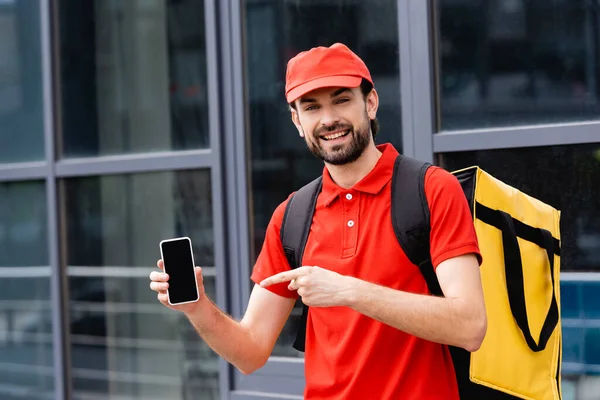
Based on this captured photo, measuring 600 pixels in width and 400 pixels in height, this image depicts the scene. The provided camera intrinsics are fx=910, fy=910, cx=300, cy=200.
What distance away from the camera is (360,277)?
2311mm

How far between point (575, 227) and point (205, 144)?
76.4 inches

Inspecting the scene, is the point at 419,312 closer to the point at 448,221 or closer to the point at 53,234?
the point at 448,221

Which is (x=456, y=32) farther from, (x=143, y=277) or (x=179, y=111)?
(x=143, y=277)

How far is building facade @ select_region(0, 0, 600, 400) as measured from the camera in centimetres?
374

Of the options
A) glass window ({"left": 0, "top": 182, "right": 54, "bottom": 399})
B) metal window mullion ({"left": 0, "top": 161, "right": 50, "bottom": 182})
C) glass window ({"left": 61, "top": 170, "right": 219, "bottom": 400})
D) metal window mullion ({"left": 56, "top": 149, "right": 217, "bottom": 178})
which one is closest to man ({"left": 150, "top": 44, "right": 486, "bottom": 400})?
metal window mullion ({"left": 56, "top": 149, "right": 217, "bottom": 178})

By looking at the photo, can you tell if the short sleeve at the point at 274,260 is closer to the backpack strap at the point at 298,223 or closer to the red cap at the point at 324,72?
the backpack strap at the point at 298,223

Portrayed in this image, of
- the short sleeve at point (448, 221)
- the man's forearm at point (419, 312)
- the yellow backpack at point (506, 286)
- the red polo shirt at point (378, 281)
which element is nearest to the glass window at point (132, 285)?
Result: the yellow backpack at point (506, 286)

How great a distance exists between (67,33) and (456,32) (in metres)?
2.42

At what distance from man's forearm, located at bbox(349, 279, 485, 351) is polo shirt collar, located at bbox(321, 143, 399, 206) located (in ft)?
1.11

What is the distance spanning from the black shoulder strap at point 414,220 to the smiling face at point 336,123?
0.15 meters

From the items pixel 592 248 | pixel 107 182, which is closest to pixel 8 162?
pixel 107 182

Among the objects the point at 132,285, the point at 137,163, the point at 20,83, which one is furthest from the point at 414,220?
the point at 20,83

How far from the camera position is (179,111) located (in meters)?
4.84

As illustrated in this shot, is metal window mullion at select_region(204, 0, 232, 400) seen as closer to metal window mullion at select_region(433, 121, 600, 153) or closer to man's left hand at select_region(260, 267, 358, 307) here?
metal window mullion at select_region(433, 121, 600, 153)
